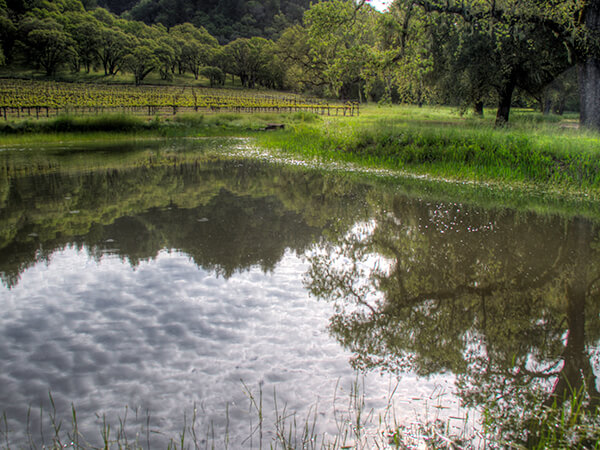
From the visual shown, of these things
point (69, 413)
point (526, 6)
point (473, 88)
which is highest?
point (526, 6)

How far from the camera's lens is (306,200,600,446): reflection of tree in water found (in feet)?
10.4

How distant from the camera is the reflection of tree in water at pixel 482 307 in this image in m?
3.17

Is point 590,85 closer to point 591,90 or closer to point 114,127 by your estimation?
point 591,90

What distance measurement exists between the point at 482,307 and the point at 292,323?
2.10 m

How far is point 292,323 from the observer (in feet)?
13.7

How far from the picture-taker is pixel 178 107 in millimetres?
45656

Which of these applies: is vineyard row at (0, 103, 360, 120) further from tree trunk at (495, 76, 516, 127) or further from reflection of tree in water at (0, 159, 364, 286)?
reflection of tree in water at (0, 159, 364, 286)

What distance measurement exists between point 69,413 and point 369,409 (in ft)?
6.56

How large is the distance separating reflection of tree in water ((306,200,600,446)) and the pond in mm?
21

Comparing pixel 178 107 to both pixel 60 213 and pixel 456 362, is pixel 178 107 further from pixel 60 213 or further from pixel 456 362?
pixel 456 362

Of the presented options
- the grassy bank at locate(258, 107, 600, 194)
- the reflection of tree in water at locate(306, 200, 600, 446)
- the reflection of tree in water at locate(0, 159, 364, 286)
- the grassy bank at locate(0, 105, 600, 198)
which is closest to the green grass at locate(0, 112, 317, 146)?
the grassy bank at locate(0, 105, 600, 198)

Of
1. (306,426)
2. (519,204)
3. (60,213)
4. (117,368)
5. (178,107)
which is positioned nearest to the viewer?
(306,426)

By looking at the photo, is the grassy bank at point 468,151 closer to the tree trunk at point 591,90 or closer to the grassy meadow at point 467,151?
the grassy meadow at point 467,151

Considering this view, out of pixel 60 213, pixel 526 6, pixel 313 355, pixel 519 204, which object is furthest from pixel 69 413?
pixel 526 6
